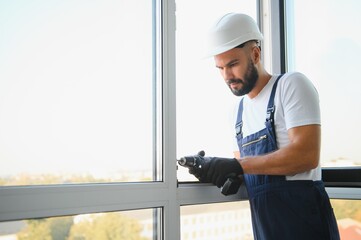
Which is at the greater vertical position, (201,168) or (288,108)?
(288,108)

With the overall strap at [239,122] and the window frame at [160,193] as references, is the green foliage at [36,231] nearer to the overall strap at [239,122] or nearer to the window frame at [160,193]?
the window frame at [160,193]

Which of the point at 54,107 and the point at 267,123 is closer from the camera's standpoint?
the point at 54,107

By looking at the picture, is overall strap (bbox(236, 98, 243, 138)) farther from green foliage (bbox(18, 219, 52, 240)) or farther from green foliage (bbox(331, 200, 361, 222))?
green foliage (bbox(18, 219, 52, 240))

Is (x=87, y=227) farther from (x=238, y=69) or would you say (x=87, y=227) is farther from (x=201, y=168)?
(x=238, y=69)

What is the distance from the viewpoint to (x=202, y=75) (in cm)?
157

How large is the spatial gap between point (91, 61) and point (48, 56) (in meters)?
0.15

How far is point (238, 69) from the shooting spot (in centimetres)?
139

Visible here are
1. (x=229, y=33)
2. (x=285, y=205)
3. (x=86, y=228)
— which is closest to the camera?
(x=86, y=228)

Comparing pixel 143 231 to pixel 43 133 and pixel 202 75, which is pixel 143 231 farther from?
pixel 202 75

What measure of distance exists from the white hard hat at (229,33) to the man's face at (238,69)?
3cm

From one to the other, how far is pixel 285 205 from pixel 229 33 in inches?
27.4

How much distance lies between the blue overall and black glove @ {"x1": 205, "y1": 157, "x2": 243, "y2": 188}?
98mm

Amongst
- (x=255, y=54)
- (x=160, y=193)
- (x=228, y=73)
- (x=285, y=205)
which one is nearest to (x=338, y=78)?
(x=255, y=54)

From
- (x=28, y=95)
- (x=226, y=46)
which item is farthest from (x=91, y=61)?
(x=226, y=46)
